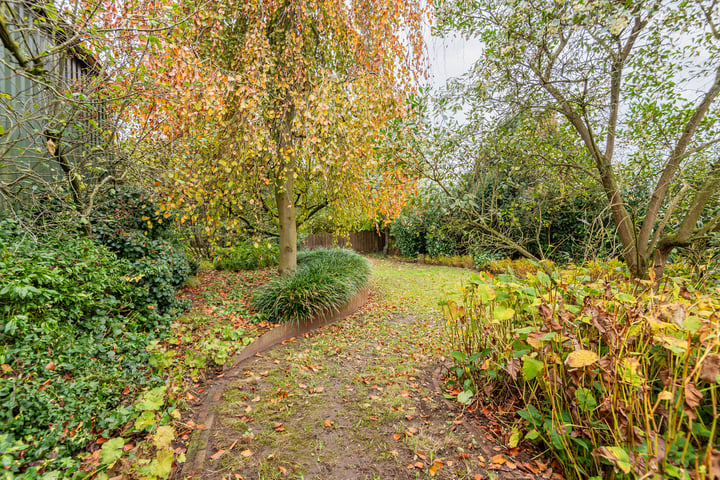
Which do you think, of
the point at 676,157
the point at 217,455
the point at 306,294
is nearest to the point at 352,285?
the point at 306,294

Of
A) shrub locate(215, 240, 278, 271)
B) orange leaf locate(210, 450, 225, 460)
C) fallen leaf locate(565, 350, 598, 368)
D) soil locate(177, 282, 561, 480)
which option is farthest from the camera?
shrub locate(215, 240, 278, 271)

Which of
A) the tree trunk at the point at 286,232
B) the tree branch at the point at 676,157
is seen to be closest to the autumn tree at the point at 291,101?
the tree trunk at the point at 286,232

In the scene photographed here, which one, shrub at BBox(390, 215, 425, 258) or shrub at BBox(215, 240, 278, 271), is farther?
shrub at BBox(390, 215, 425, 258)

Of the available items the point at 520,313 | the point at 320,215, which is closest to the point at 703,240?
the point at 520,313

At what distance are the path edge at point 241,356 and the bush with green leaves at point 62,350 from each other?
0.49 metres

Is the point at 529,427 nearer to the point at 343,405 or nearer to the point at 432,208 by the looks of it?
the point at 343,405

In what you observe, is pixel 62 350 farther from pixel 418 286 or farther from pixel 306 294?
pixel 418 286

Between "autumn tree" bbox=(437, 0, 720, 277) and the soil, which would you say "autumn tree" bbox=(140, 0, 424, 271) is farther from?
the soil

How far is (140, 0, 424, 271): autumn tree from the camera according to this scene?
11.8 feet

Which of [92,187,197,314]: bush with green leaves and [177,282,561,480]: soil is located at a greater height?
[92,187,197,314]: bush with green leaves

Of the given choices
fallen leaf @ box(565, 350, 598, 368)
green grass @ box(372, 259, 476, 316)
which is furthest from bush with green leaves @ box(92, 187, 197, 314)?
fallen leaf @ box(565, 350, 598, 368)

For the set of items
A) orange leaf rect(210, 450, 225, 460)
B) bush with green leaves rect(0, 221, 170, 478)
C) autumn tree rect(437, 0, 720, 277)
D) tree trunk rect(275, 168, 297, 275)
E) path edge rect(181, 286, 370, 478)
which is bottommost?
orange leaf rect(210, 450, 225, 460)

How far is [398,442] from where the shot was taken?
202 cm

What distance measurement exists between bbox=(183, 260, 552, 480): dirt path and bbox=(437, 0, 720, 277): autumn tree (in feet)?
6.60
